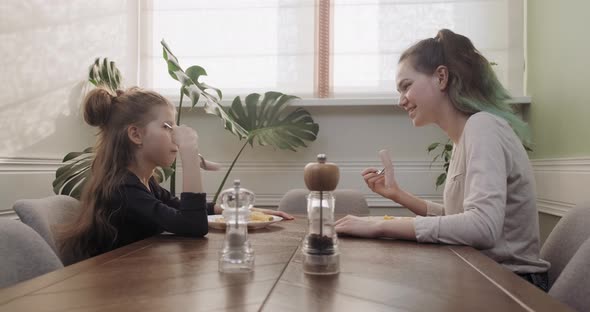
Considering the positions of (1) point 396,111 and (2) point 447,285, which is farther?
(1) point 396,111

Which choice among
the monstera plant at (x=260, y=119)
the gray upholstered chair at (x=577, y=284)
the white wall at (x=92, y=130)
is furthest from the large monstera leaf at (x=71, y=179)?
the gray upholstered chair at (x=577, y=284)

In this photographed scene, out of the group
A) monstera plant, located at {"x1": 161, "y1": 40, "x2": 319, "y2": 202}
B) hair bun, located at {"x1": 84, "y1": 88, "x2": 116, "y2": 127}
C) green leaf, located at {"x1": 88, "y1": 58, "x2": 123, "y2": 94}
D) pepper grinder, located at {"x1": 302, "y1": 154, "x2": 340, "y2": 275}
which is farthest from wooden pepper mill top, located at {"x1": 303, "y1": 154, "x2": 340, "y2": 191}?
green leaf, located at {"x1": 88, "y1": 58, "x2": 123, "y2": 94}

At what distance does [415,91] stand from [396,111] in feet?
5.48

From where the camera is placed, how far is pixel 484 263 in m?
1.02

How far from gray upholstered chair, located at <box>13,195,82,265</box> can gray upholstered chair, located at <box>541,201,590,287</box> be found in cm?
141

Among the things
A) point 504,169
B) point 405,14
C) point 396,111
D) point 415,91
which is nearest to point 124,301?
point 504,169

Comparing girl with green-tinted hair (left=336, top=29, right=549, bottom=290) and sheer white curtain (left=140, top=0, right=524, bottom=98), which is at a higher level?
sheer white curtain (left=140, top=0, right=524, bottom=98)

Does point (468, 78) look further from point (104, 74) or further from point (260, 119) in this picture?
point (104, 74)

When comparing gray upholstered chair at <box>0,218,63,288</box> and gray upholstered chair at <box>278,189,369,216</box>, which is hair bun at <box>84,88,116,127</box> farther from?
gray upholstered chair at <box>278,189,369,216</box>

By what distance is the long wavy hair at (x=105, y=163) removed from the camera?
164 cm

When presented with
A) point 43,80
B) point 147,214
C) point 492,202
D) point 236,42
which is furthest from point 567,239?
point 236,42

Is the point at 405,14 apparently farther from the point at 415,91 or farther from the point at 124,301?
the point at 124,301

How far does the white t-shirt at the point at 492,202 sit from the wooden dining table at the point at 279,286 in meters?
0.16

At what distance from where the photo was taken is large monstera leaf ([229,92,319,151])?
3.16 metres
